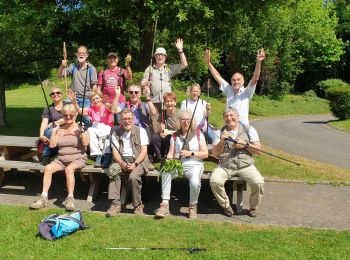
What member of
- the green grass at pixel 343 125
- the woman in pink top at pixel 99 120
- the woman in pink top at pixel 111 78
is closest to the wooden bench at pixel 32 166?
the woman in pink top at pixel 99 120

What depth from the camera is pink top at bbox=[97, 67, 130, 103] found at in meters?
8.41

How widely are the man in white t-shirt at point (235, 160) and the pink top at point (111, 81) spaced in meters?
2.51

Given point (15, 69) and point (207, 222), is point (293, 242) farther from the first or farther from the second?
point (15, 69)

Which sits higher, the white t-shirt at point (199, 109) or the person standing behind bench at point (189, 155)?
the white t-shirt at point (199, 109)

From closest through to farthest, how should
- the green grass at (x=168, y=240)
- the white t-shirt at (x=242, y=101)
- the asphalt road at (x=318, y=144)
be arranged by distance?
the green grass at (x=168, y=240), the white t-shirt at (x=242, y=101), the asphalt road at (x=318, y=144)

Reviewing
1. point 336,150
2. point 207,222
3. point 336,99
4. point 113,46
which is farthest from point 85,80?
point 336,99

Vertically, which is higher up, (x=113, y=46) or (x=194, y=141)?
(x=113, y=46)

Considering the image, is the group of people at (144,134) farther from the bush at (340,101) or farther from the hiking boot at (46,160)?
the bush at (340,101)

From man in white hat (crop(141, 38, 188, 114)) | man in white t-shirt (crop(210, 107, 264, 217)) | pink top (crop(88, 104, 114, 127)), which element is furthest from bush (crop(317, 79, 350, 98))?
man in white t-shirt (crop(210, 107, 264, 217))

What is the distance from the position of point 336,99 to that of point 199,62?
13.4 meters

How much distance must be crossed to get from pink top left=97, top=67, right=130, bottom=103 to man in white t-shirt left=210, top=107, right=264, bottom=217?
251 cm

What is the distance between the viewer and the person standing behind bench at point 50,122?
301 inches

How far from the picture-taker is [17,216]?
644cm

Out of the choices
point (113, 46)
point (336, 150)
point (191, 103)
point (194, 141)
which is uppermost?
point (113, 46)
